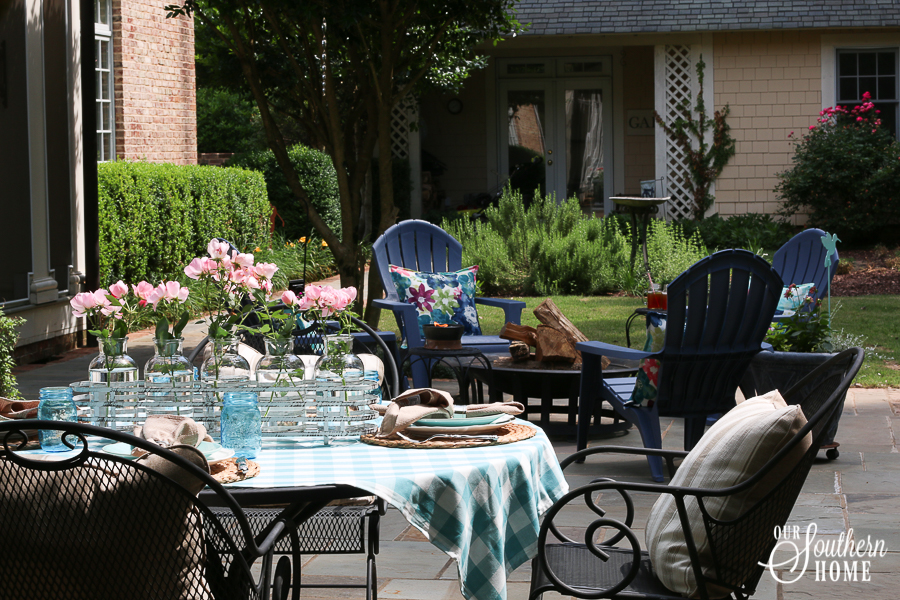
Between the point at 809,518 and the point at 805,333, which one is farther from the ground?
the point at 805,333

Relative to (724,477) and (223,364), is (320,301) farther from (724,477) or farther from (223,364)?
(724,477)

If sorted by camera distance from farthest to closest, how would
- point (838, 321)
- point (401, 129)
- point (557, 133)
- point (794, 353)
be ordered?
1. point (557, 133)
2. point (401, 129)
3. point (838, 321)
4. point (794, 353)

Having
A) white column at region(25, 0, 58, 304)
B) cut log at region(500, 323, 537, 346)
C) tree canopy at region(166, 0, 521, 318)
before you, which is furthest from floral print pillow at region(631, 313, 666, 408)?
white column at region(25, 0, 58, 304)

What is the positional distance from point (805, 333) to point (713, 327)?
854 mm

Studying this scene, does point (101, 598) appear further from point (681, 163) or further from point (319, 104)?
point (681, 163)

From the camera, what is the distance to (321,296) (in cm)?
272

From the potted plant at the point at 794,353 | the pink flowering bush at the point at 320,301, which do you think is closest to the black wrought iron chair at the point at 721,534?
the pink flowering bush at the point at 320,301

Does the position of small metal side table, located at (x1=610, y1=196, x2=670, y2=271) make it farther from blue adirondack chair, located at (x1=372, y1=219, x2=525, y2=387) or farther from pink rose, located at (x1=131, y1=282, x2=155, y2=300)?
pink rose, located at (x1=131, y1=282, x2=155, y2=300)

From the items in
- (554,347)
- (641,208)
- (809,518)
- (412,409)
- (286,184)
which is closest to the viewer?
(412,409)

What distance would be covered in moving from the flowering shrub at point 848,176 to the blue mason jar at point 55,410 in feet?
43.8

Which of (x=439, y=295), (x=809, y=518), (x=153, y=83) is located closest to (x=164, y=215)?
(x=153, y=83)

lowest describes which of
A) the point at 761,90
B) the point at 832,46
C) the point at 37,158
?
the point at 37,158

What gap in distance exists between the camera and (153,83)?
11.9 metres

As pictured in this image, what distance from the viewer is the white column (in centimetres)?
783
